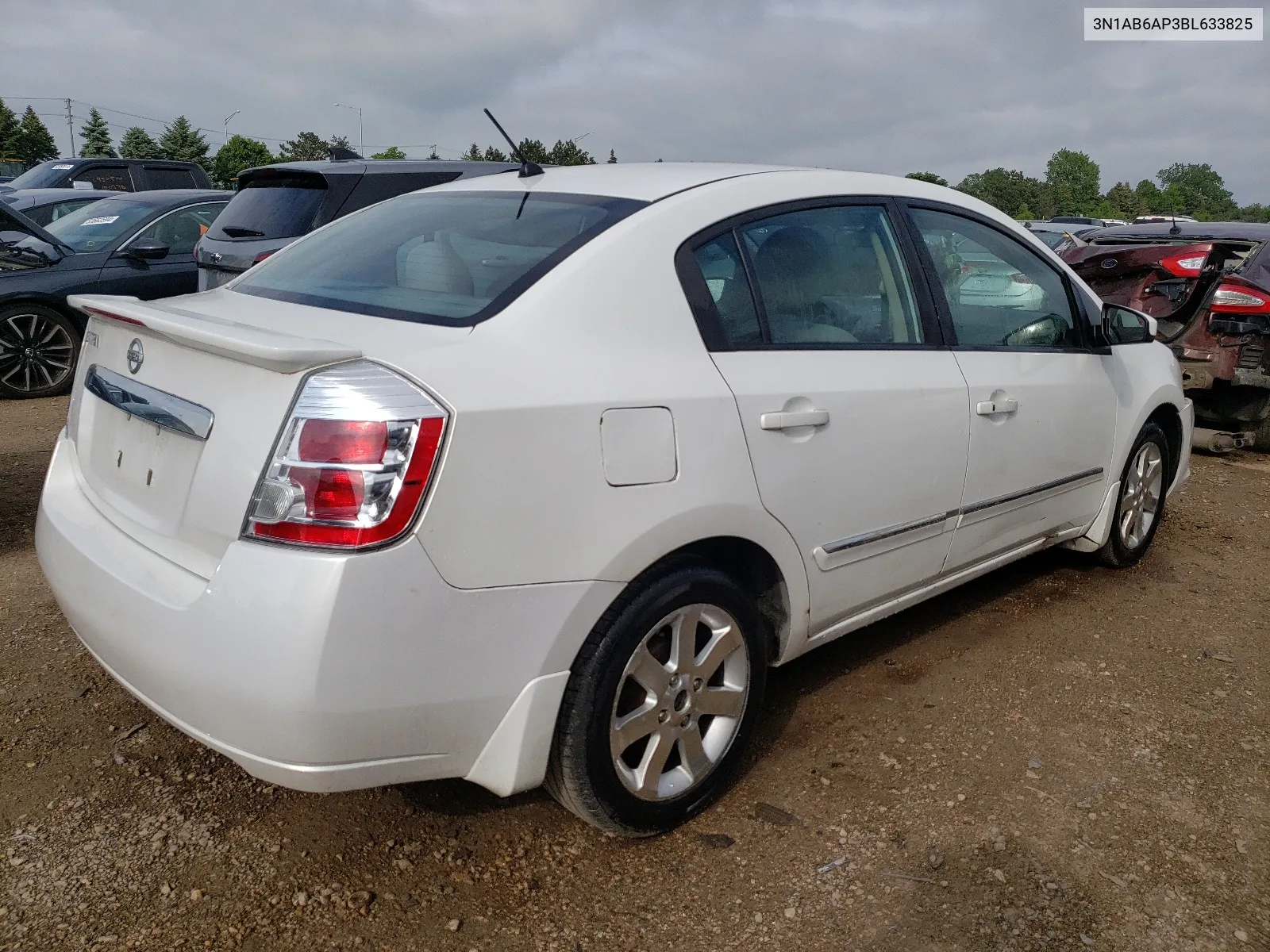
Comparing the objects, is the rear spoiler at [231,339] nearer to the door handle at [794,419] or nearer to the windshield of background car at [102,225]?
the door handle at [794,419]

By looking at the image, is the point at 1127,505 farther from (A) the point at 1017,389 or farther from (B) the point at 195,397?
(B) the point at 195,397

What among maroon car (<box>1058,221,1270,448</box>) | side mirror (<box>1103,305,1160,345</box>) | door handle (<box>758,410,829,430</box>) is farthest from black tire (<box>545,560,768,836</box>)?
maroon car (<box>1058,221,1270,448</box>)

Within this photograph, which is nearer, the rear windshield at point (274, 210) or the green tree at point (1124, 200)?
the rear windshield at point (274, 210)

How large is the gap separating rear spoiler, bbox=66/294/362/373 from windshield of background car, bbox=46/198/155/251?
22.3ft

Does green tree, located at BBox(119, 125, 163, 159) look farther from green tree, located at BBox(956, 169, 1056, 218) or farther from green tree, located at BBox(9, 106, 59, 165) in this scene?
green tree, located at BBox(956, 169, 1056, 218)

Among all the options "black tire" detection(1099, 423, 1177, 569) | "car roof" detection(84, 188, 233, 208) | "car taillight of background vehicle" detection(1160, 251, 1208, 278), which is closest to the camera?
"black tire" detection(1099, 423, 1177, 569)

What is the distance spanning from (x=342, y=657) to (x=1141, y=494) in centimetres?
386

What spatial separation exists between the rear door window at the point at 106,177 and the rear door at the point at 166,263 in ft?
17.8

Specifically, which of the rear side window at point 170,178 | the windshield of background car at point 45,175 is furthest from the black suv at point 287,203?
the windshield of background car at point 45,175

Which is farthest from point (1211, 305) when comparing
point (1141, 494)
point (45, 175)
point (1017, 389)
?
point (45, 175)

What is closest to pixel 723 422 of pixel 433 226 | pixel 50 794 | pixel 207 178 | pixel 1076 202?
pixel 433 226

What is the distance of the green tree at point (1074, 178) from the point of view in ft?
331

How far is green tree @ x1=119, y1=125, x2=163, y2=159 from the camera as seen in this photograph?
70625mm

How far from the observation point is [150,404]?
239 cm
